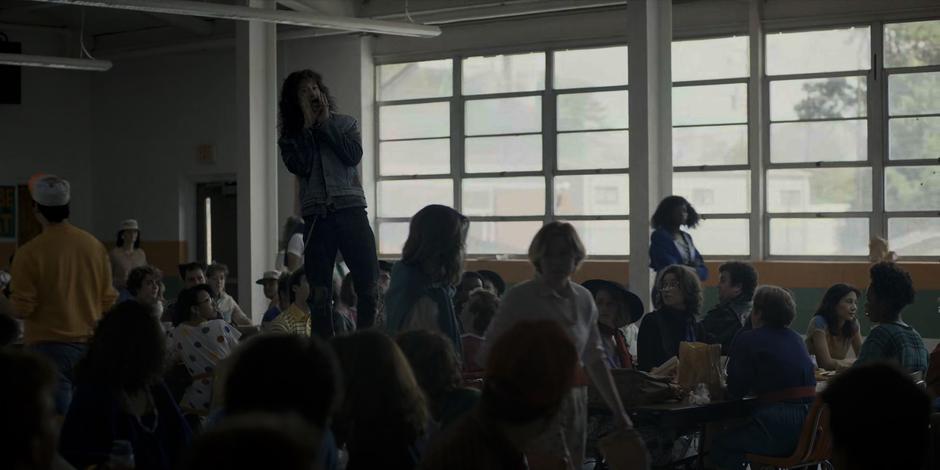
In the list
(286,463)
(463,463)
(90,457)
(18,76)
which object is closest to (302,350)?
(463,463)

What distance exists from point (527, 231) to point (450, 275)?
887cm

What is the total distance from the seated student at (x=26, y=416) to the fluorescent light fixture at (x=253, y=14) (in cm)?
726

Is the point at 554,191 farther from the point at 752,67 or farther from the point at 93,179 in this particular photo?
the point at 93,179

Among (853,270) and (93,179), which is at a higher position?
(93,179)

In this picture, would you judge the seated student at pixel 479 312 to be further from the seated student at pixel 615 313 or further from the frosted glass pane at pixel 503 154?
the frosted glass pane at pixel 503 154

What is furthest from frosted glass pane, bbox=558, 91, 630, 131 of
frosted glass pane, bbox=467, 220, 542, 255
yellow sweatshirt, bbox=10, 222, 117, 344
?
yellow sweatshirt, bbox=10, 222, 117, 344

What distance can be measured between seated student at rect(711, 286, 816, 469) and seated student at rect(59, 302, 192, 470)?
2.60 meters

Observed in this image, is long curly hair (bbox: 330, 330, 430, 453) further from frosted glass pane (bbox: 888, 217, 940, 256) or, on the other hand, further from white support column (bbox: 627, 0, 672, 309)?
frosted glass pane (bbox: 888, 217, 940, 256)

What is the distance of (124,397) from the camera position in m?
3.15

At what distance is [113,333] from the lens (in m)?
3.15

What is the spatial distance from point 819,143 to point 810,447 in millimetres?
7069

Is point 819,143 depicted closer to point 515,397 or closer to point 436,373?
point 436,373

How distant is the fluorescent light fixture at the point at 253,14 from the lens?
28.8ft

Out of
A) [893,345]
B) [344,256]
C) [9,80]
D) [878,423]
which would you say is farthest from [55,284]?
[9,80]
